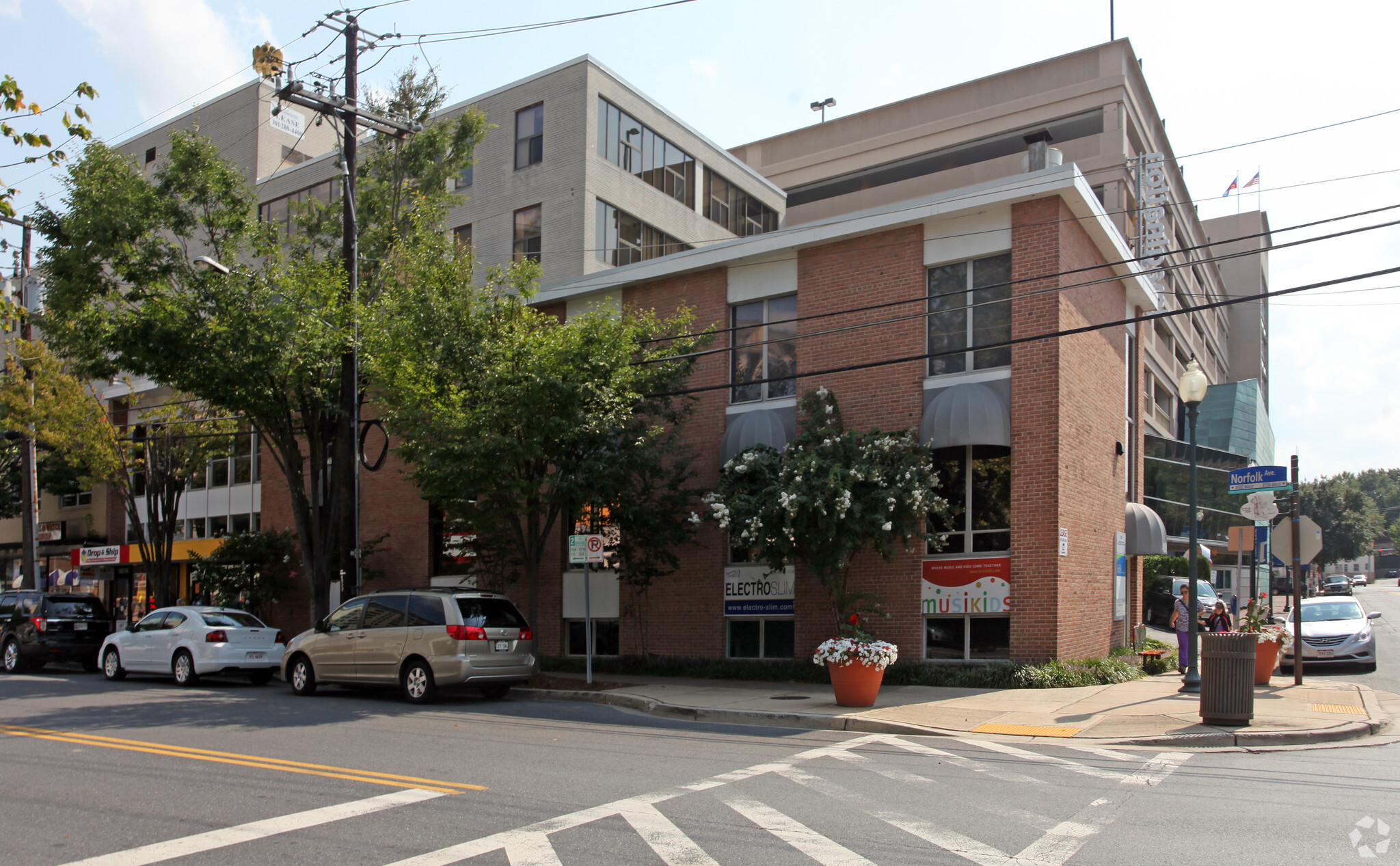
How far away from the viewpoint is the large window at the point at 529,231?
29.5 m

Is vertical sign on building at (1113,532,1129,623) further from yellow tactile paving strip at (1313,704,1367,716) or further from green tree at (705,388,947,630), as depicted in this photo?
yellow tactile paving strip at (1313,704,1367,716)

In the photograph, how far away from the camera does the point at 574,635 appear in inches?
876

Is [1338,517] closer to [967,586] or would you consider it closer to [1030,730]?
[967,586]

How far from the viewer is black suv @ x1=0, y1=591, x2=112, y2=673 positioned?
70.5ft

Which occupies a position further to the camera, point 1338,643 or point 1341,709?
point 1338,643

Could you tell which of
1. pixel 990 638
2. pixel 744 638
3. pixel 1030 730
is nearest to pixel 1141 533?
pixel 990 638

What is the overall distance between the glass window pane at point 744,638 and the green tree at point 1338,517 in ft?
240

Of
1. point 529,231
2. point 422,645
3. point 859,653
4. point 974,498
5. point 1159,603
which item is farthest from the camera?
point 1159,603

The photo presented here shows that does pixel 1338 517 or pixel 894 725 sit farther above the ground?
pixel 1338 517

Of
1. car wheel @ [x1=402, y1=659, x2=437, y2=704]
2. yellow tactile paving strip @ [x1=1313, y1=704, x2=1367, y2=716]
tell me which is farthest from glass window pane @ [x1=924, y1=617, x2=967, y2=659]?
car wheel @ [x1=402, y1=659, x2=437, y2=704]

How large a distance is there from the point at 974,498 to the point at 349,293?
12.9m

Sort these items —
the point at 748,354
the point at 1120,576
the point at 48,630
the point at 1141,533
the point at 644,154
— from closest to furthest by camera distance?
1. the point at 748,354
2. the point at 1120,576
3. the point at 1141,533
4. the point at 48,630
5. the point at 644,154

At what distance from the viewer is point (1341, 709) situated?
13.1 m

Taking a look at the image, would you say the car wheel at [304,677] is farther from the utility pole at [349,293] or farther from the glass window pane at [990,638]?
the glass window pane at [990,638]
